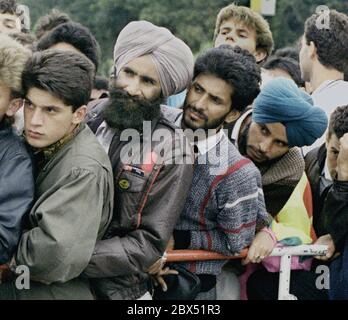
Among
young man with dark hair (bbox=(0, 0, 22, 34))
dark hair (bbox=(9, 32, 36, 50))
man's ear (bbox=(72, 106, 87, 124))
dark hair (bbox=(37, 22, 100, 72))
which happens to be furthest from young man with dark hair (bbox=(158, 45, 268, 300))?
young man with dark hair (bbox=(0, 0, 22, 34))

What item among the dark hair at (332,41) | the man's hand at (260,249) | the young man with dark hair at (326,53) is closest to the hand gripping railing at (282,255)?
the man's hand at (260,249)

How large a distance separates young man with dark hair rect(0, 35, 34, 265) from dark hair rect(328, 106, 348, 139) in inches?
65.4

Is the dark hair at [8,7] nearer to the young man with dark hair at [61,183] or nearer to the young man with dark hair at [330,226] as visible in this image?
the young man with dark hair at [61,183]

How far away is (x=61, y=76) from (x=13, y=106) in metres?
0.27

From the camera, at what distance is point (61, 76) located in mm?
2740

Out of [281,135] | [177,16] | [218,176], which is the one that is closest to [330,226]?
[281,135]

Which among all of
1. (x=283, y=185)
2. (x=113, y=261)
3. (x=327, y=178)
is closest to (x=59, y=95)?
(x=113, y=261)

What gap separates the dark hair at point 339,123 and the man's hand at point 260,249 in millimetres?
717

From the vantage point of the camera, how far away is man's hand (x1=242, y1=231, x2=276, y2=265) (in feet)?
10.3

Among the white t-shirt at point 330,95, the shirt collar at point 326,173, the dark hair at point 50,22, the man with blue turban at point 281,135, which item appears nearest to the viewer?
the man with blue turban at point 281,135

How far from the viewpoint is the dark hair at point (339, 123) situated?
3.44 metres

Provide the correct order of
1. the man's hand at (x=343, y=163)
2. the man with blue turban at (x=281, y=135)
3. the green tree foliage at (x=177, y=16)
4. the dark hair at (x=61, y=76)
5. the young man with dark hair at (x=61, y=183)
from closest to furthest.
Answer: the young man with dark hair at (x=61, y=183) → the dark hair at (x=61, y=76) → the man's hand at (x=343, y=163) → the man with blue turban at (x=281, y=135) → the green tree foliage at (x=177, y=16)

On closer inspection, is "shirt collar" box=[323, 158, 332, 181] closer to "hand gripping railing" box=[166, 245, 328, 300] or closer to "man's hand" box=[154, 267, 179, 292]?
"hand gripping railing" box=[166, 245, 328, 300]

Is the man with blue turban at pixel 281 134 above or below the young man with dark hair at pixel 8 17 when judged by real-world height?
below
